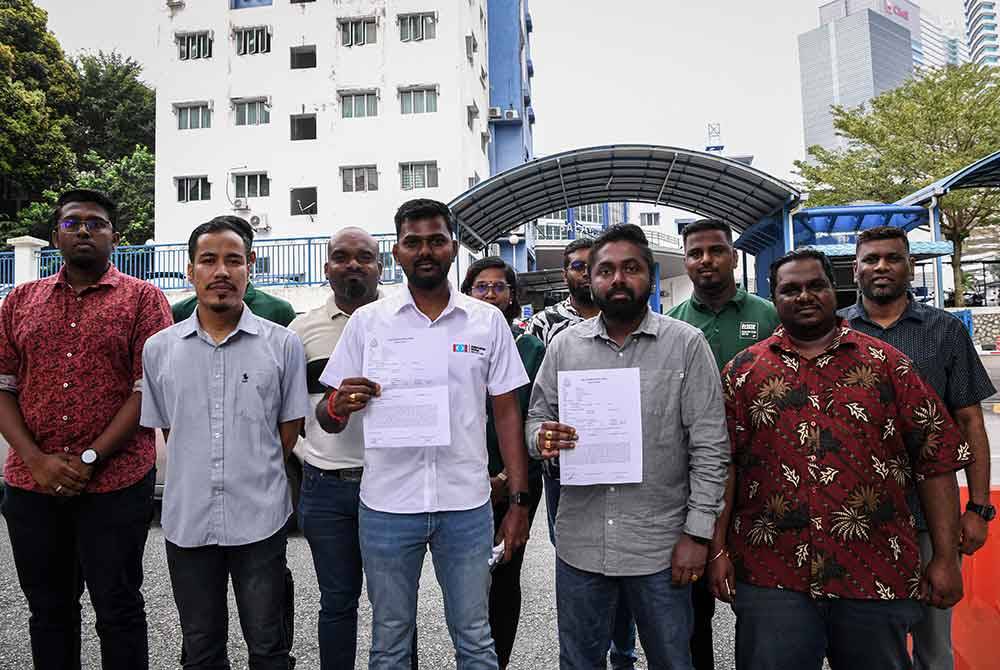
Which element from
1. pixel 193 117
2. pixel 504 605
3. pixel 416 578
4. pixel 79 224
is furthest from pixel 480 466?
pixel 193 117

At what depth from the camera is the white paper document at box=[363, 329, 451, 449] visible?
2426 mm

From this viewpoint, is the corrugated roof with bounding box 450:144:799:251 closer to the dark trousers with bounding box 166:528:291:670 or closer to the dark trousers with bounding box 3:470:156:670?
the dark trousers with bounding box 3:470:156:670

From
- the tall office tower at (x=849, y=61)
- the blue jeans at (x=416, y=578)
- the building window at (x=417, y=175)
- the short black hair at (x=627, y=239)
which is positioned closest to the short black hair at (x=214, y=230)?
the blue jeans at (x=416, y=578)

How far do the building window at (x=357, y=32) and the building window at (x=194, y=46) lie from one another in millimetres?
5230

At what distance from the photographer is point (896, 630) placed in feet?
7.06

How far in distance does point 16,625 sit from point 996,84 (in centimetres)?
3050

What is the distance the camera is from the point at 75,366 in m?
2.88

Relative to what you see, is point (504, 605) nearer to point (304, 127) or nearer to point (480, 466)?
point (480, 466)

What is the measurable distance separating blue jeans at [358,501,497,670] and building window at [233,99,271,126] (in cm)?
2581

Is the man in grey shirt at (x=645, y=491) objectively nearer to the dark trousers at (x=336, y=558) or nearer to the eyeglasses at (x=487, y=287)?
the dark trousers at (x=336, y=558)

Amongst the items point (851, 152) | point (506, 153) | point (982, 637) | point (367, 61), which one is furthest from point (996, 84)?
point (982, 637)

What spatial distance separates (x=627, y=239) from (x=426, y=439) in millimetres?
1088

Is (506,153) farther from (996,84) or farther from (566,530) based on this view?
(566,530)

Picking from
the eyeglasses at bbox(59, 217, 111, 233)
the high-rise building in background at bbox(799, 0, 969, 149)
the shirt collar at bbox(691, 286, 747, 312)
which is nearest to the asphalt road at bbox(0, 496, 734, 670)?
the shirt collar at bbox(691, 286, 747, 312)
